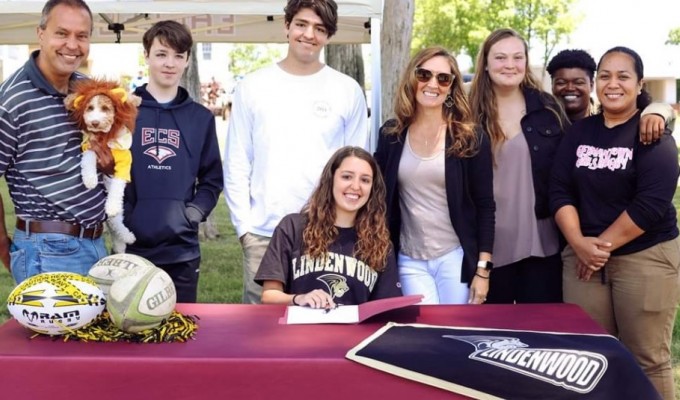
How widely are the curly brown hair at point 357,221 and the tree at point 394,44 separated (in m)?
3.23

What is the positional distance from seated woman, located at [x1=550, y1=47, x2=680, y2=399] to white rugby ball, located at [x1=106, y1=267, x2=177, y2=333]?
186cm

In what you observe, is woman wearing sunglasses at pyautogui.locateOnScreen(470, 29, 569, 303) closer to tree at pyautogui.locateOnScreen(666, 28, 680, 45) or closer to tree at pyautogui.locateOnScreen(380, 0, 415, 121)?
tree at pyautogui.locateOnScreen(380, 0, 415, 121)

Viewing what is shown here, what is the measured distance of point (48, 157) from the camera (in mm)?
3209

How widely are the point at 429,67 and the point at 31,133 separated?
1.72 m

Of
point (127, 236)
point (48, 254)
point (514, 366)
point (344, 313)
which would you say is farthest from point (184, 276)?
point (514, 366)

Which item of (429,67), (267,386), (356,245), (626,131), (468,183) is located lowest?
(267,386)

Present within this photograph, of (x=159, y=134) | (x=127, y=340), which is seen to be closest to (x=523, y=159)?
(x=159, y=134)

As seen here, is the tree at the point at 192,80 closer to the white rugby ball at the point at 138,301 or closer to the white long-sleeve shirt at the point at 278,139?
the white long-sleeve shirt at the point at 278,139

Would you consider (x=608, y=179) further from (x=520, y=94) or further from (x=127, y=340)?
(x=127, y=340)

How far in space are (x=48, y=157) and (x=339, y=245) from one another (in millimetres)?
1241

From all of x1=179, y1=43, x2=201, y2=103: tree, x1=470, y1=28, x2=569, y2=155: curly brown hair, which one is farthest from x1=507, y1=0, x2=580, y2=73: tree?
x1=470, y1=28, x2=569, y2=155: curly brown hair

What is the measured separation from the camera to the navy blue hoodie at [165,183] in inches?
144

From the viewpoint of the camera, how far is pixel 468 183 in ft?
11.7

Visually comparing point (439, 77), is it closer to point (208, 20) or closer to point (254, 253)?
point (254, 253)
